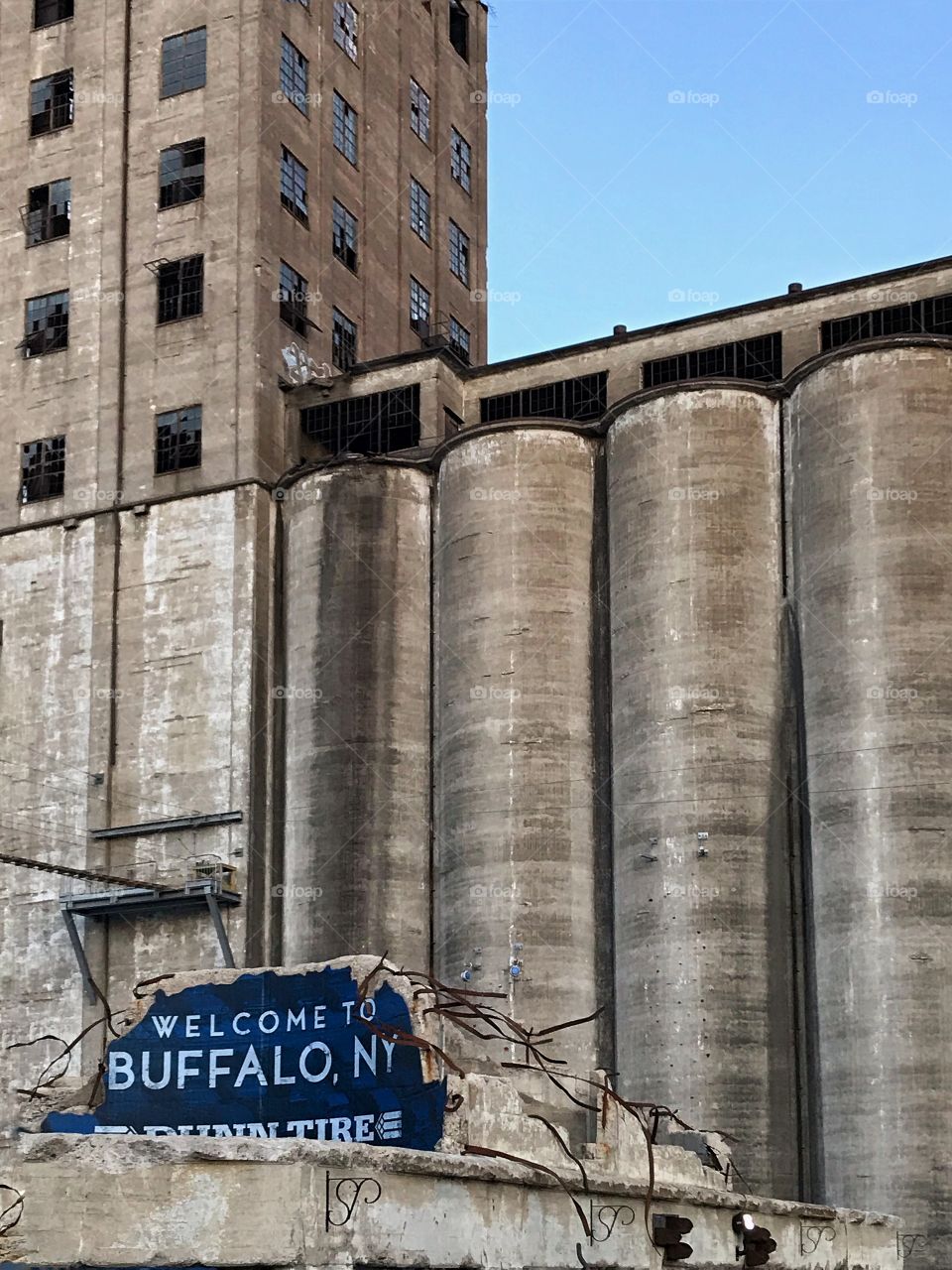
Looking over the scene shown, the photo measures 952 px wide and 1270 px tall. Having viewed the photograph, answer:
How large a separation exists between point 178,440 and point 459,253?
66.1 feet

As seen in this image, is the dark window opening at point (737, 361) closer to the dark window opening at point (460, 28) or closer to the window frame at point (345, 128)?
the window frame at point (345, 128)

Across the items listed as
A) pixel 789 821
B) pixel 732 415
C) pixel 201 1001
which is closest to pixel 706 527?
pixel 732 415

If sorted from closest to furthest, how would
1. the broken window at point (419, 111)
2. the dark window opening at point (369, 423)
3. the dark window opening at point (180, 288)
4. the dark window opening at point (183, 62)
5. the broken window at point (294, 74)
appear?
the dark window opening at point (369, 423) → the dark window opening at point (180, 288) → the dark window opening at point (183, 62) → the broken window at point (294, 74) → the broken window at point (419, 111)

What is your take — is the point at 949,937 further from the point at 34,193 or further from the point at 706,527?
the point at 34,193

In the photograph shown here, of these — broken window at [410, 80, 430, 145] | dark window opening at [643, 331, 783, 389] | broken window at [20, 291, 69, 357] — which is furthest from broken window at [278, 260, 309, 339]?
broken window at [410, 80, 430, 145]

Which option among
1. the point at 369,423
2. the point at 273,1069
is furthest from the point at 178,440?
the point at 273,1069

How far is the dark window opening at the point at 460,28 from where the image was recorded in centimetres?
8194

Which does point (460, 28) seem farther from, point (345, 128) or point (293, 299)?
point (293, 299)

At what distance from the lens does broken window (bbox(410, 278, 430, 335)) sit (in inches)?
2923

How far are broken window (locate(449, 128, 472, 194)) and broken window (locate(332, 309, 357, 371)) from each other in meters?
13.2

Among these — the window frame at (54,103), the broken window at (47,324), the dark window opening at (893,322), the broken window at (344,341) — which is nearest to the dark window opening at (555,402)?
the broken window at (344,341)

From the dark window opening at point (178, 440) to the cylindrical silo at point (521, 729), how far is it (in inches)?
363

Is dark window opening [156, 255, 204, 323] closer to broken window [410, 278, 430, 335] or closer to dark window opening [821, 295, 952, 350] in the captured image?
broken window [410, 278, 430, 335]

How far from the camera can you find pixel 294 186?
6588 cm
